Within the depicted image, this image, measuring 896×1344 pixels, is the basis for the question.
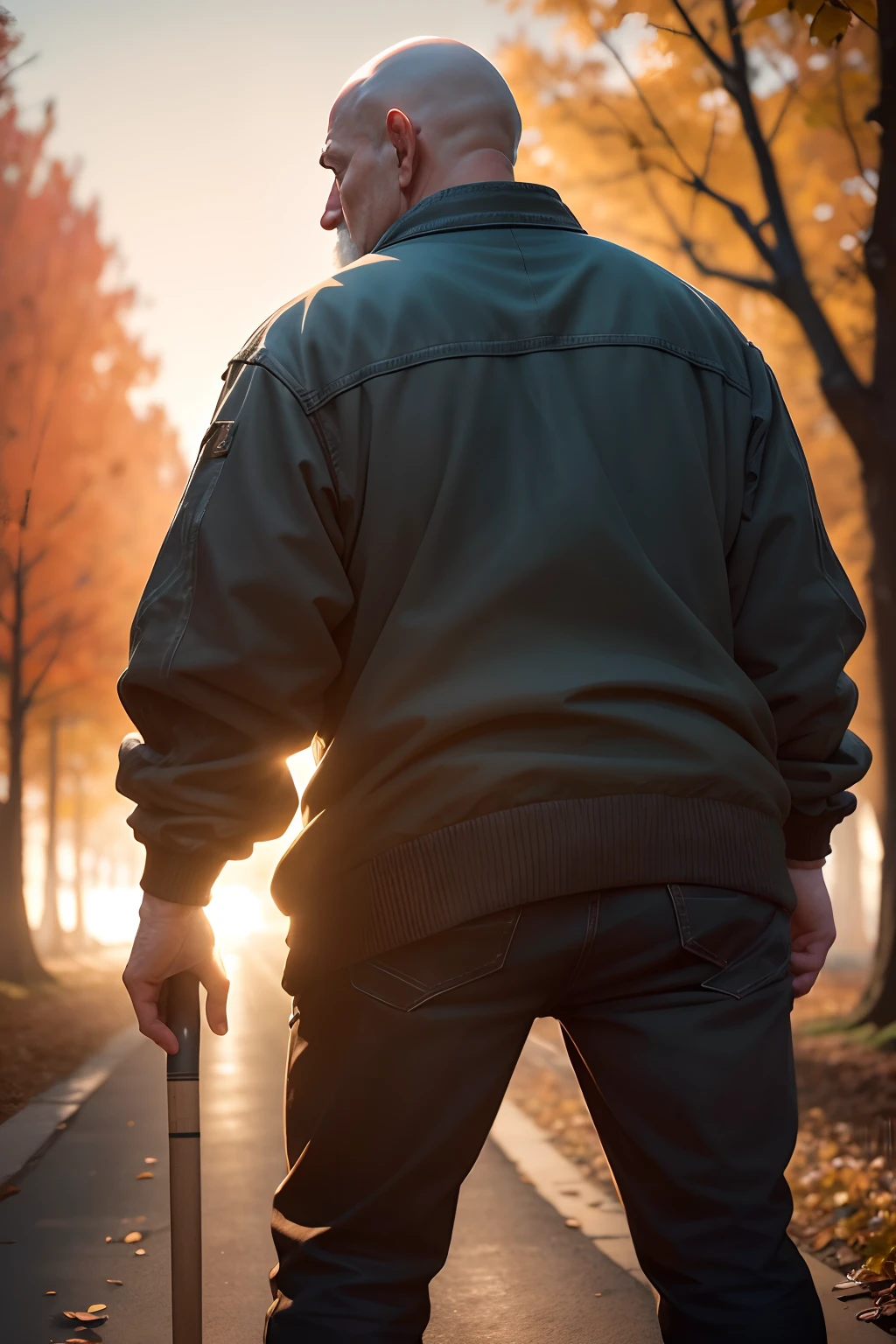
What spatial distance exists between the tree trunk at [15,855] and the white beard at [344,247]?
337cm

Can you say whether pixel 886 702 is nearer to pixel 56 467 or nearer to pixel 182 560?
pixel 56 467

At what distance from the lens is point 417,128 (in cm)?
184

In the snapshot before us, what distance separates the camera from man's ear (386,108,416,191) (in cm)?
182

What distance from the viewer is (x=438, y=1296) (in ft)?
9.37

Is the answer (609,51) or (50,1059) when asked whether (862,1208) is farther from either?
(609,51)

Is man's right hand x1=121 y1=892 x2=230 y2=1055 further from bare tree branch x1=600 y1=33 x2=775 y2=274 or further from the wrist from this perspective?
bare tree branch x1=600 y1=33 x2=775 y2=274

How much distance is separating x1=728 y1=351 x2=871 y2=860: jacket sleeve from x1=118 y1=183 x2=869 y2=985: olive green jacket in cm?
11

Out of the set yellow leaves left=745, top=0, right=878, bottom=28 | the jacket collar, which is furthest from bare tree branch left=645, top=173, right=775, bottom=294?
the jacket collar

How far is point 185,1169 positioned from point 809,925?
1.02 metres

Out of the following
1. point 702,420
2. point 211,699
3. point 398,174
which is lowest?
point 211,699

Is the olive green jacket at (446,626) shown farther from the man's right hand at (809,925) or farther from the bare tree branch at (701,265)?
the bare tree branch at (701,265)

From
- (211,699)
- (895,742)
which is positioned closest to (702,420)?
(211,699)

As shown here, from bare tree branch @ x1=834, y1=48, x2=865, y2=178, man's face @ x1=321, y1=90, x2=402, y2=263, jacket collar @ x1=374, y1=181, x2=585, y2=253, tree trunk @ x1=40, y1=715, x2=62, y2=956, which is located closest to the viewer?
jacket collar @ x1=374, y1=181, x2=585, y2=253

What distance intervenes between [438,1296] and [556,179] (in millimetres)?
6802
